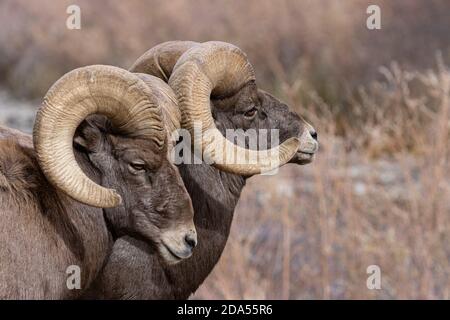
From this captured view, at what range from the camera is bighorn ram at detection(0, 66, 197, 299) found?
5.57 metres

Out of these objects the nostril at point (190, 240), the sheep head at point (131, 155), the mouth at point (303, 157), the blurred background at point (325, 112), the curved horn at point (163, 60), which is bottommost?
the nostril at point (190, 240)

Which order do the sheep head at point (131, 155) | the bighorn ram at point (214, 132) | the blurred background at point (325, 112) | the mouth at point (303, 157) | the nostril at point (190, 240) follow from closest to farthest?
the sheep head at point (131, 155)
the nostril at point (190, 240)
the bighorn ram at point (214, 132)
the mouth at point (303, 157)
the blurred background at point (325, 112)

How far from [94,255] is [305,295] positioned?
6.53 metres

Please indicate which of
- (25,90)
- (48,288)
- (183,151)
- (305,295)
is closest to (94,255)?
(48,288)

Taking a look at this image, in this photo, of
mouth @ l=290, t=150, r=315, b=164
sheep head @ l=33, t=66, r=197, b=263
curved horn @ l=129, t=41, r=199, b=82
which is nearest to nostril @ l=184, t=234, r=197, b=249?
sheep head @ l=33, t=66, r=197, b=263

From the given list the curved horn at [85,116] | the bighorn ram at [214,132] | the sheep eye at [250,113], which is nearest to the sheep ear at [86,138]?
the curved horn at [85,116]

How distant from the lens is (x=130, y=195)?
5926 millimetres

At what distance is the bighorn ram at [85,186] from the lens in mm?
5570

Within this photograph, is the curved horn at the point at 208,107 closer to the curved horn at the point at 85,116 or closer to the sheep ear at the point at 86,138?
the curved horn at the point at 85,116

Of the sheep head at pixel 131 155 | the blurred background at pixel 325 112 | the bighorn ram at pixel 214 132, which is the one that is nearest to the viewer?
the sheep head at pixel 131 155
